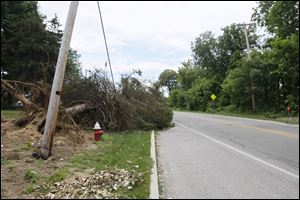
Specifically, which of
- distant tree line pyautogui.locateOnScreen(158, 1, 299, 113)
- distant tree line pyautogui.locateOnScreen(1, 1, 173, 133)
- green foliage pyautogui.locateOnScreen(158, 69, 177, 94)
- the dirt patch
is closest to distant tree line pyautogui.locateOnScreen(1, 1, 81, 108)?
distant tree line pyautogui.locateOnScreen(1, 1, 173, 133)

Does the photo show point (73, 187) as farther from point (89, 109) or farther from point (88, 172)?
point (89, 109)

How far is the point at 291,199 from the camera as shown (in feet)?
18.2

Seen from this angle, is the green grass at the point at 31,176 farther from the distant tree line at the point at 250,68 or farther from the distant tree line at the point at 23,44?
the distant tree line at the point at 23,44

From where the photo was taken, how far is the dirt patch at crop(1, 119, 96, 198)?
5.64 metres

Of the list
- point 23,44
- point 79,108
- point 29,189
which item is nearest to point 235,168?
point 29,189

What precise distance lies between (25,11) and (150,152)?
78.1 feet

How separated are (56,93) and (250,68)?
17.9 m

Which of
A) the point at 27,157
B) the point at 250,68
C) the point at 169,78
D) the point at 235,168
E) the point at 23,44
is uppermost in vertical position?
the point at 169,78

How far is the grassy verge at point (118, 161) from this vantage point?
6.11 meters

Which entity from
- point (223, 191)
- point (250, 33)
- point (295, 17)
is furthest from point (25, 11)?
point (250, 33)

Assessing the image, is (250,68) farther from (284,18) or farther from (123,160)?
(123,160)

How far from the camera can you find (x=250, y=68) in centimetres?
2348

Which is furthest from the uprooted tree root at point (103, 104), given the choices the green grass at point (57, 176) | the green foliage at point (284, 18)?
the green foliage at point (284, 18)

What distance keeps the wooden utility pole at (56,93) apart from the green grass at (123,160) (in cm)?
70
